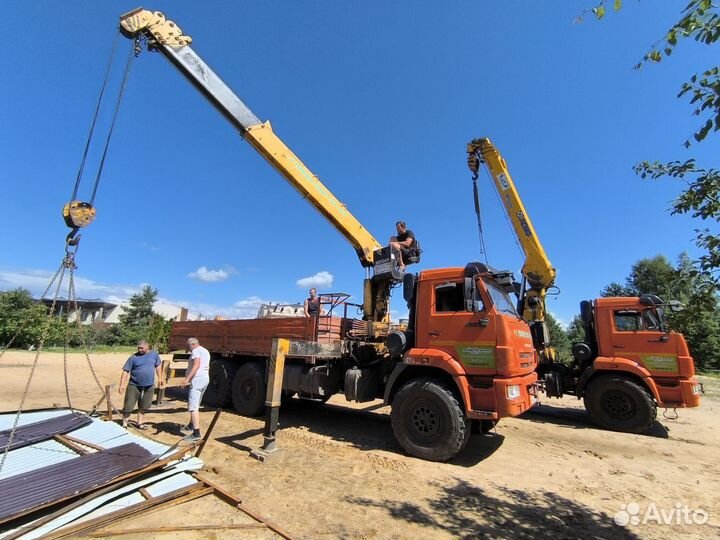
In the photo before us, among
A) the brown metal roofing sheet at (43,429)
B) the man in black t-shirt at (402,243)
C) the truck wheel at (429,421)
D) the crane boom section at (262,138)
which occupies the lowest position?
the brown metal roofing sheet at (43,429)

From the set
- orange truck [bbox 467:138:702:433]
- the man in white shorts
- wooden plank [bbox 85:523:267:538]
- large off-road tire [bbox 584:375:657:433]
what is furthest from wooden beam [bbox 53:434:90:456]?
large off-road tire [bbox 584:375:657:433]

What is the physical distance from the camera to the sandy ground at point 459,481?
369 centimetres

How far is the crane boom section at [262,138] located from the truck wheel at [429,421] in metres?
3.92

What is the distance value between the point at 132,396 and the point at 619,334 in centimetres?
1011

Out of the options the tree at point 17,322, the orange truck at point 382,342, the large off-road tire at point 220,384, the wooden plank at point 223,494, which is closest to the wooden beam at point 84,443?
the wooden plank at point 223,494

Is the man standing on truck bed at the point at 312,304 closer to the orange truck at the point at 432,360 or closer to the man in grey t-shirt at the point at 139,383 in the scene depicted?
the orange truck at the point at 432,360

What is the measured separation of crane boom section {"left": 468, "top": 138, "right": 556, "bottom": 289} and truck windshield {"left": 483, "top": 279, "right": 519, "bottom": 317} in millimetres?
4678

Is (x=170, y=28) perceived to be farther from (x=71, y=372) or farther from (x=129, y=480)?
(x=71, y=372)

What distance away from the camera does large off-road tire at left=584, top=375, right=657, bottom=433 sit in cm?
787

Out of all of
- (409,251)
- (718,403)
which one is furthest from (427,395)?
(718,403)

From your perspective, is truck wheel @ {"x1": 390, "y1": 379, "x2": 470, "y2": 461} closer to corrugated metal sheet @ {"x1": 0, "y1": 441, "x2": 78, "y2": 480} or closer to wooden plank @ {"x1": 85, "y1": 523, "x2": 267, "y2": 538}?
wooden plank @ {"x1": 85, "y1": 523, "x2": 267, "y2": 538}

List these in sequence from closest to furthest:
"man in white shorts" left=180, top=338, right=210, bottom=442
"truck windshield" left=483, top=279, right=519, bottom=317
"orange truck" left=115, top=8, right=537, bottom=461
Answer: "orange truck" left=115, top=8, right=537, bottom=461
"truck windshield" left=483, top=279, right=519, bottom=317
"man in white shorts" left=180, top=338, right=210, bottom=442

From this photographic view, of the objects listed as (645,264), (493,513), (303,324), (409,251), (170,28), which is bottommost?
(493,513)

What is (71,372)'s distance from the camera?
15.2 m
